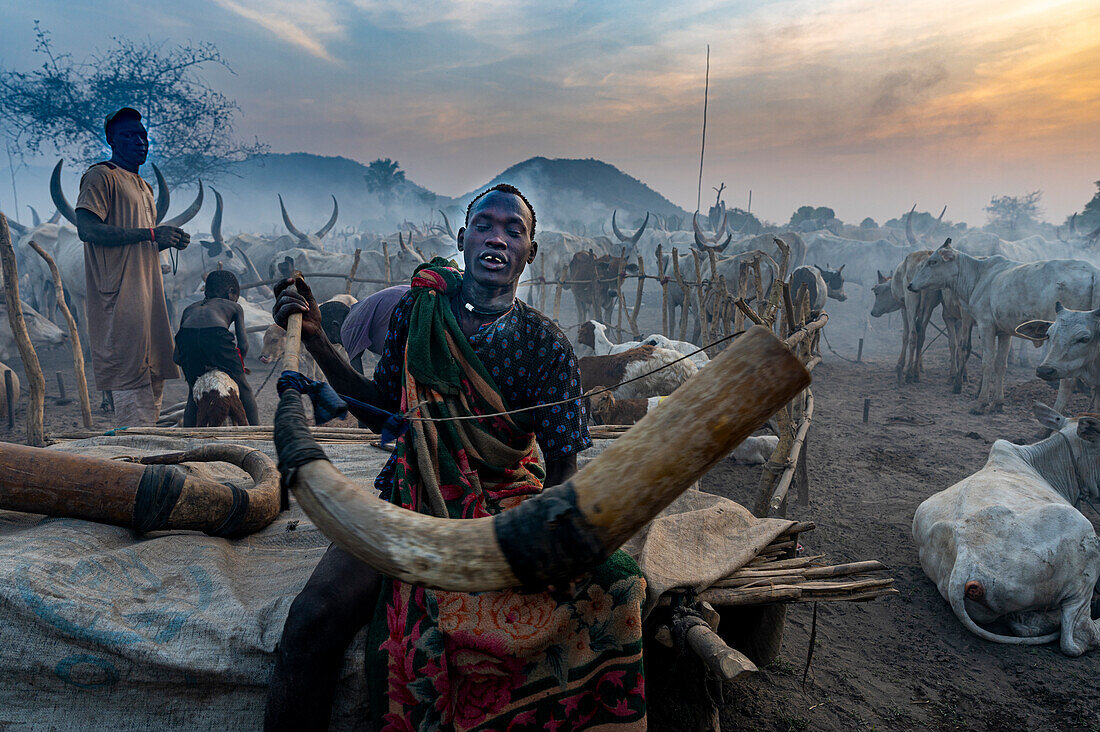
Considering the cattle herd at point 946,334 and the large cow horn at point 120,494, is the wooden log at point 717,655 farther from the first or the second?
the large cow horn at point 120,494

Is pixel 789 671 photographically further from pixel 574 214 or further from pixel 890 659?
pixel 574 214

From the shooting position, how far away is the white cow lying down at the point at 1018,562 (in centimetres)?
320

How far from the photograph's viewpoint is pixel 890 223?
44688 mm

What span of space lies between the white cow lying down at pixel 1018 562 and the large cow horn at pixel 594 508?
11.1 ft

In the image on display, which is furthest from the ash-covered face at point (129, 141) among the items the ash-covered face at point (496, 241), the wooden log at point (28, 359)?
the ash-covered face at point (496, 241)

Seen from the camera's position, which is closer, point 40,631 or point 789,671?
point 40,631

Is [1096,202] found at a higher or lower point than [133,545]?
higher

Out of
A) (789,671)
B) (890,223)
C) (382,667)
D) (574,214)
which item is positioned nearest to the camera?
(382,667)

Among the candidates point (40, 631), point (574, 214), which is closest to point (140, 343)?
point (40, 631)

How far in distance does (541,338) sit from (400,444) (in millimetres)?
648

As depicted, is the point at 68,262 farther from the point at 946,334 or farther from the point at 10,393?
the point at 946,334

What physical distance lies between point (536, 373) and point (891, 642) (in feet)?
9.98

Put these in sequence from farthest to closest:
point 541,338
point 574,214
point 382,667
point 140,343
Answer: point 574,214 → point 140,343 → point 541,338 → point 382,667

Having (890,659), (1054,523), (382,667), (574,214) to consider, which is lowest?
(890,659)
